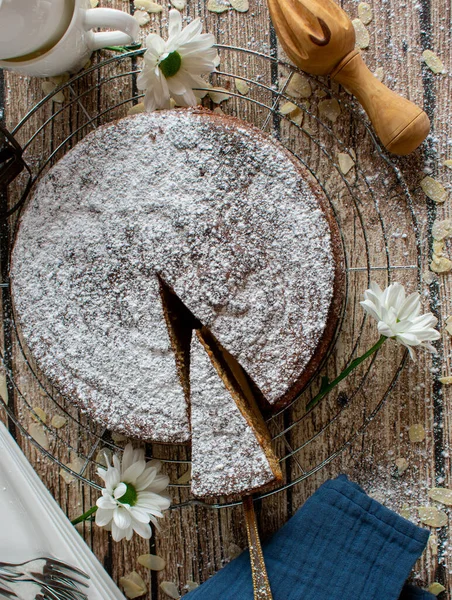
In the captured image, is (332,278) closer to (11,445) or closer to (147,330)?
(147,330)

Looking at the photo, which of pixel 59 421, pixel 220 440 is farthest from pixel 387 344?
pixel 59 421

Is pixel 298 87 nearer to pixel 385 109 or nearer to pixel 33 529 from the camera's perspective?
pixel 385 109

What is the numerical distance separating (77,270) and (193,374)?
456 millimetres

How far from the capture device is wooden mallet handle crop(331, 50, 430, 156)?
1.68 meters

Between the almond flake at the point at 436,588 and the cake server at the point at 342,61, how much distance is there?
131 cm

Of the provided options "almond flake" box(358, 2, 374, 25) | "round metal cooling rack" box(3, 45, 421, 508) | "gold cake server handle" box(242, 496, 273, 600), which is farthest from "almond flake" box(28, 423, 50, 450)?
"almond flake" box(358, 2, 374, 25)

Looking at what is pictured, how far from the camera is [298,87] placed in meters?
1.83

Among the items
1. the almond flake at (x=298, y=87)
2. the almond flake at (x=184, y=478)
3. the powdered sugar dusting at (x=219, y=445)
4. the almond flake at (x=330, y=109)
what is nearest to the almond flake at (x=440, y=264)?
the almond flake at (x=330, y=109)

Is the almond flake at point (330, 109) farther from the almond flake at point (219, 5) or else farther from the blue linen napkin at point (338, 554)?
the blue linen napkin at point (338, 554)

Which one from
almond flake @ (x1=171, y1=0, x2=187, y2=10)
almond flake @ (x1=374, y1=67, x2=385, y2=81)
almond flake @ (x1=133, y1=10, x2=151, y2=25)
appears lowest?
almond flake @ (x1=374, y1=67, x2=385, y2=81)

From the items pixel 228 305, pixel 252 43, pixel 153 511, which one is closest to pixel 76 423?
pixel 153 511

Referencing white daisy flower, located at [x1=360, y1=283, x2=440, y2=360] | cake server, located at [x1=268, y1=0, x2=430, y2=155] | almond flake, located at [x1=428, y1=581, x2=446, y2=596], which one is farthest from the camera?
almond flake, located at [x1=428, y1=581, x2=446, y2=596]

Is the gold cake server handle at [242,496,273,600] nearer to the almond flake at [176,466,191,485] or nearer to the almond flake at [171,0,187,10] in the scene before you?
the almond flake at [176,466,191,485]

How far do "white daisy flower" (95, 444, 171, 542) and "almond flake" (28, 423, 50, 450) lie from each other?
33 cm
